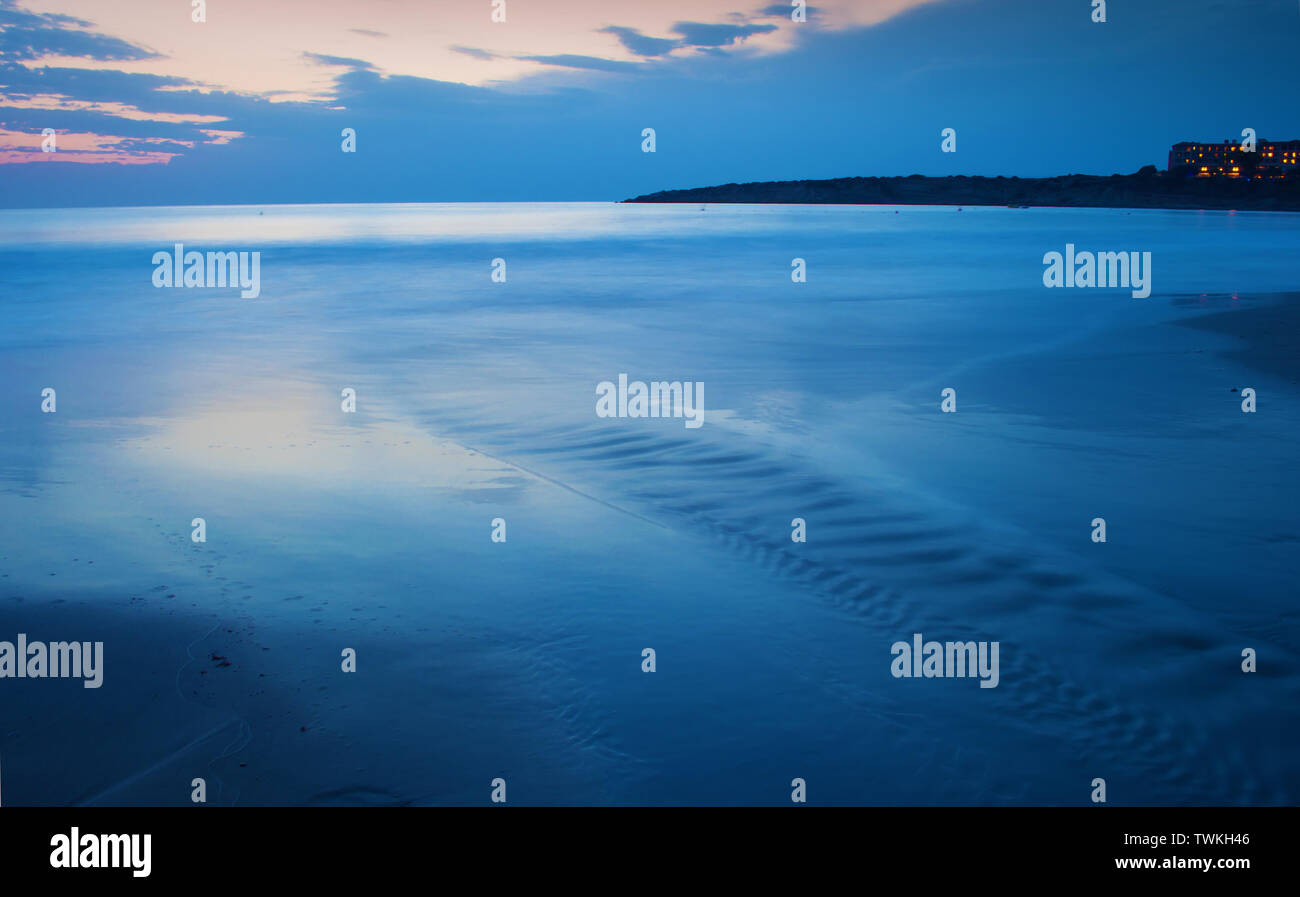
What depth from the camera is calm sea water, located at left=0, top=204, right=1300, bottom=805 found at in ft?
15.0

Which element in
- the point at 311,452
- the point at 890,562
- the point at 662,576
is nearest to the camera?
the point at 662,576

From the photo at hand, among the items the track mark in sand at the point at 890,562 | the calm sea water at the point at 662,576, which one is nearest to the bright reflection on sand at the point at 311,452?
the calm sea water at the point at 662,576

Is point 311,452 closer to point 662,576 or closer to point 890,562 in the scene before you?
point 662,576

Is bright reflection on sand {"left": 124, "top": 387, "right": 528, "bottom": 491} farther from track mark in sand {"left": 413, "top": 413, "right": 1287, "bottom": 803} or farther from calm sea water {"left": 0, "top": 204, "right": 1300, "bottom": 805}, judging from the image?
track mark in sand {"left": 413, "top": 413, "right": 1287, "bottom": 803}

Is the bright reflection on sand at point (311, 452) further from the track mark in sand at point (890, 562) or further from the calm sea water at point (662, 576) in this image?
the track mark in sand at point (890, 562)

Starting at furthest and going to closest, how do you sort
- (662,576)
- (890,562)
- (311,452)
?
1. (311,452)
2. (890,562)
3. (662,576)

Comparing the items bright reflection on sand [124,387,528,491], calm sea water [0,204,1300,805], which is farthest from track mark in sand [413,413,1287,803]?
bright reflection on sand [124,387,528,491]

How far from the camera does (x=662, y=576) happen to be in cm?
689

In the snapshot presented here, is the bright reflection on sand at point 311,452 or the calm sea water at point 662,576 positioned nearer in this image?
the calm sea water at point 662,576

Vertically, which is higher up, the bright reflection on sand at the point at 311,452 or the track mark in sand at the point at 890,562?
the bright reflection on sand at the point at 311,452

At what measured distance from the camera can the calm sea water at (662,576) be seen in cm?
456

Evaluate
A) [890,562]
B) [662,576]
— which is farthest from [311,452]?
[890,562]

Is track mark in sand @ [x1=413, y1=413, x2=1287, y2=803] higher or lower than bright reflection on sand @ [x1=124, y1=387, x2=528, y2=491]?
lower
